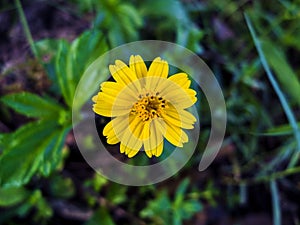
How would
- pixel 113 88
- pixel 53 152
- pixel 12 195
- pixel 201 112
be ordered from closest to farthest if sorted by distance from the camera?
pixel 113 88
pixel 53 152
pixel 12 195
pixel 201 112

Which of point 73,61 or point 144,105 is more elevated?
point 73,61

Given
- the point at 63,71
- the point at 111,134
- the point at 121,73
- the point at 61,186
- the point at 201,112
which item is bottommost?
the point at 111,134

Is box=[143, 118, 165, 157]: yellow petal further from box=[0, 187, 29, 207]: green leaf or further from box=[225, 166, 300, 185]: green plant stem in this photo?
box=[225, 166, 300, 185]: green plant stem

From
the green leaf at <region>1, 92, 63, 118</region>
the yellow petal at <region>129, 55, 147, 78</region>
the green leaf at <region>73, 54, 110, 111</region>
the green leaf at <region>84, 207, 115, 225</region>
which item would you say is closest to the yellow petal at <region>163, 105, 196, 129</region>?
the yellow petal at <region>129, 55, 147, 78</region>

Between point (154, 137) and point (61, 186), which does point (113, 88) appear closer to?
point (154, 137)

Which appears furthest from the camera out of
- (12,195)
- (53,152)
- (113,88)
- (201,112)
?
(201,112)

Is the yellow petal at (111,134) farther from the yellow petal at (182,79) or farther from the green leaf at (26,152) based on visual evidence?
the green leaf at (26,152)

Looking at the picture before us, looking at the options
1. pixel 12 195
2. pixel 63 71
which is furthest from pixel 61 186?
pixel 63 71
